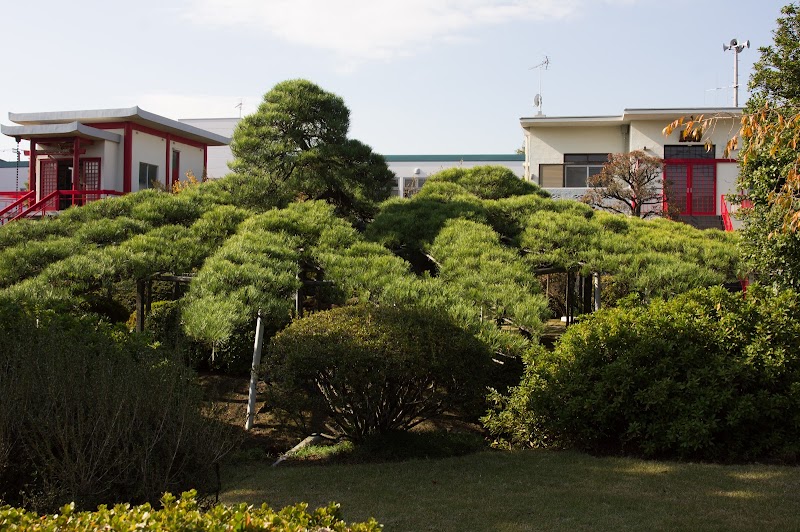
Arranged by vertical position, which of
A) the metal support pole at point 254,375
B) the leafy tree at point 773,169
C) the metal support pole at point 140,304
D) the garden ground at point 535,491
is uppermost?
the leafy tree at point 773,169

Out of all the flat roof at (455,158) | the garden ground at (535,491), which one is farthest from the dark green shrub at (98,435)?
the flat roof at (455,158)

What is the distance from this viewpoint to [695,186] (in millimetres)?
24875

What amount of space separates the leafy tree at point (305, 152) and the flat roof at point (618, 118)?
41.6ft

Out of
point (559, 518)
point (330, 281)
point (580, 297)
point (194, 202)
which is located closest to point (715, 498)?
point (559, 518)

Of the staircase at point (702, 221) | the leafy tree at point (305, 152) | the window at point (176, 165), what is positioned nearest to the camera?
the leafy tree at point (305, 152)

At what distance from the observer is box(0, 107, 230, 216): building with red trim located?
25359mm

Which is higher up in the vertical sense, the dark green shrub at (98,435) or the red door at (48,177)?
the red door at (48,177)

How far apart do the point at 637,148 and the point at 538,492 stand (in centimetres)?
2059

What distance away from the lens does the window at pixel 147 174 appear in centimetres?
2731

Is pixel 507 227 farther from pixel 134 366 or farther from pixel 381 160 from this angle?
pixel 134 366

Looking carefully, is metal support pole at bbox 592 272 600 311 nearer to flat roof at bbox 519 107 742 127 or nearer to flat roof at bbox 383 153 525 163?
flat roof at bbox 519 107 742 127

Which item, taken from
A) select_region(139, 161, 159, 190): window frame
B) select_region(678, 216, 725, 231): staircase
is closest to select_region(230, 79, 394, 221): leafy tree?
select_region(678, 216, 725, 231): staircase

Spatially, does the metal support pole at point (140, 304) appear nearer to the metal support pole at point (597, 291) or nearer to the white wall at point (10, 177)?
the metal support pole at point (597, 291)

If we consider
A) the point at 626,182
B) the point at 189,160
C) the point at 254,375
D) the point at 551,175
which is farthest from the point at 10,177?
the point at 254,375
